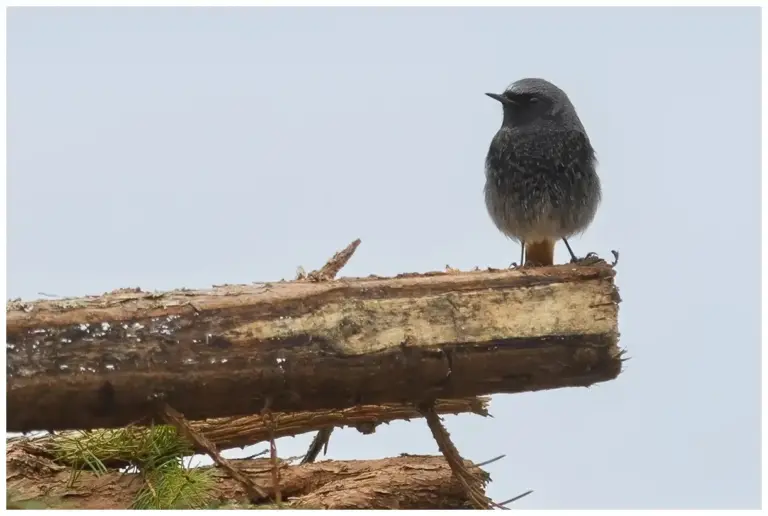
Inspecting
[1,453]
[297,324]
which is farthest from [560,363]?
[1,453]

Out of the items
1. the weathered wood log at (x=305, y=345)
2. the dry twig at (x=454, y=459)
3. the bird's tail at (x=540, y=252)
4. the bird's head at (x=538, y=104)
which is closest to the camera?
the weathered wood log at (x=305, y=345)

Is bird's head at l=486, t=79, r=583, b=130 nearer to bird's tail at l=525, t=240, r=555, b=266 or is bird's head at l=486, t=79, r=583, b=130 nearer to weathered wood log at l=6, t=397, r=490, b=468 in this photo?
bird's tail at l=525, t=240, r=555, b=266

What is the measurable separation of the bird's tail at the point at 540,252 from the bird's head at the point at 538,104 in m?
0.70

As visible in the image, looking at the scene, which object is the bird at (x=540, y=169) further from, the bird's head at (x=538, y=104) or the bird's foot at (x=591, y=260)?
the bird's foot at (x=591, y=260)

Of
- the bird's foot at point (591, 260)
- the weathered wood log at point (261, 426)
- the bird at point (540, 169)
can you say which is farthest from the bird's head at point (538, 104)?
the weathered wood log at point (261, 426)

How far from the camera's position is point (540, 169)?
4.68 m

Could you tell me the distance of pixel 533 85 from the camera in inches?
194

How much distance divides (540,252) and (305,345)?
221cm

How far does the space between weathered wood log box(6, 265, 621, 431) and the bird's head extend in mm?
1503

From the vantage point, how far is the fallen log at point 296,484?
3.87 m

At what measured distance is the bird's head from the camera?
488 centimetres

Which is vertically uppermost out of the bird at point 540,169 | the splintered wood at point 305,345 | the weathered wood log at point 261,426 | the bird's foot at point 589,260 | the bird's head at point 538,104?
the bird's head at point 538,104

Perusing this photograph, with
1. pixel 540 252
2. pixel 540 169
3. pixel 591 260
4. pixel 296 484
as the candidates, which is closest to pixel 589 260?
pixel 591 260

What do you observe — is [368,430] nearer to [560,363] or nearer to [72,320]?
[560,363]
